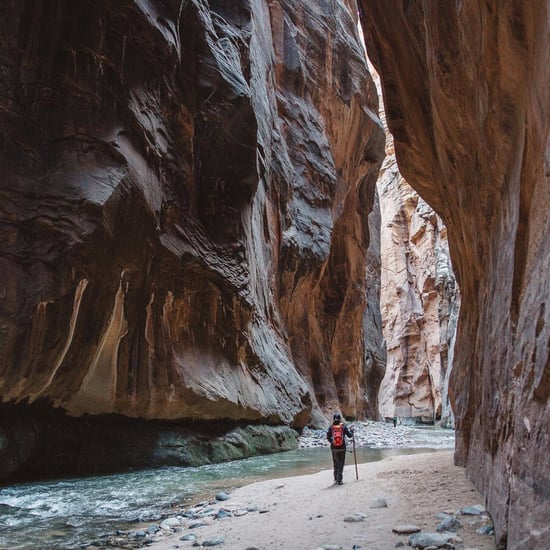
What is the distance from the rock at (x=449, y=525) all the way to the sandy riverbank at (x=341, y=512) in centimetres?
7

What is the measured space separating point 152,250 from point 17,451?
4.78 m

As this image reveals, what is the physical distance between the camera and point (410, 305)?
64.2 meters

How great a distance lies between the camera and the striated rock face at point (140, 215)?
970cm

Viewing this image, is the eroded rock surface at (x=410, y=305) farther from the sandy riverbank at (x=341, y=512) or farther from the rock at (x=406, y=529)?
the rock at (x=406, y=529)

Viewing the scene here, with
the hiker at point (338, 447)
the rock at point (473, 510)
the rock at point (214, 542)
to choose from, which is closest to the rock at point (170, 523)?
the rock at point (214, 542)

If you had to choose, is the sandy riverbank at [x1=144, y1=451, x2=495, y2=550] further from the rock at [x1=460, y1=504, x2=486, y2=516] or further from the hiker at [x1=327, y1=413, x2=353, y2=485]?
the hiker at [x1=327, y1=413, x2=353, y2=485]

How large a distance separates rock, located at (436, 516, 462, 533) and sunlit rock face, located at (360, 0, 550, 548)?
337 mm

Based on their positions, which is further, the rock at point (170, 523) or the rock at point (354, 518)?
the rock at point (170, 523)

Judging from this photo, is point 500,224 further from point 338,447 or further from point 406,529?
point 338,447

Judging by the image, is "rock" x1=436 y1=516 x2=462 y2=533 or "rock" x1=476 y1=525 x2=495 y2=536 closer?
"rock" x1=476 y1=525 x2=495 y2=536

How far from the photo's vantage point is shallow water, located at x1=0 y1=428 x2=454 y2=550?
587cm

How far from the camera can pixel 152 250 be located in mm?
11594

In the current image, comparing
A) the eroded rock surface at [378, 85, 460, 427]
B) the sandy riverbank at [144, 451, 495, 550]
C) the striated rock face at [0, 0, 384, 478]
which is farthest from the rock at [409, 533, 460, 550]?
the eroded rock surface at [378, 85, 460, 427]

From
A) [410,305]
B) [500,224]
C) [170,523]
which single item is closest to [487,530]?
[500,224]
